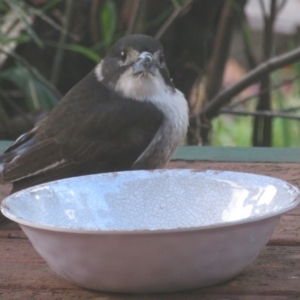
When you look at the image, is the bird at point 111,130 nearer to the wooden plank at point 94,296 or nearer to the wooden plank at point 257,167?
the wooden plank at point 257,167

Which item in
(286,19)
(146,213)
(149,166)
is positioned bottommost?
(286,19)

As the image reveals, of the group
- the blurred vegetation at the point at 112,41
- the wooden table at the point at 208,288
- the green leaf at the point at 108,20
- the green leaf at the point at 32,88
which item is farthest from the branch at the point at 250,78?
the wooden table at the point at 208,288

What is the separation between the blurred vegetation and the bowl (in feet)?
7.34

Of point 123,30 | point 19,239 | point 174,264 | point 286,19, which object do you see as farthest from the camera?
point 286,19

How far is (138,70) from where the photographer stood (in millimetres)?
2574

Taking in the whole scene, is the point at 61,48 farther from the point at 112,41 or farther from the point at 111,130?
the point at 111,130

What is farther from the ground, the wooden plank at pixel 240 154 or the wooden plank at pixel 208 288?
the wooden plank at pixel 208 288

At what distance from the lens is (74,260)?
4.19ft

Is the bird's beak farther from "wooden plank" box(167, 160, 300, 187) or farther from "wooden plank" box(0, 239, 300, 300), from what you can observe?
"wooden plank" box(0, 239, 300, 300)

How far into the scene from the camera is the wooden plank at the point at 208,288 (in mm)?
1320

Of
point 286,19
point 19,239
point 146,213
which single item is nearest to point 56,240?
point 146,213

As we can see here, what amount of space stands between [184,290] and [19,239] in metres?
0.52

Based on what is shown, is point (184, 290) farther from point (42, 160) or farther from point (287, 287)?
point (42, 160)

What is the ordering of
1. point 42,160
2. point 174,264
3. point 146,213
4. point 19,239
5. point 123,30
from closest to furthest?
point 174,264
point 146,213
point 19,239
point 42,160
point 123,30
